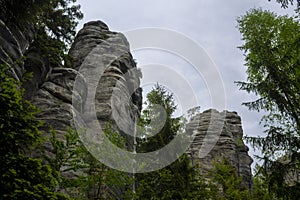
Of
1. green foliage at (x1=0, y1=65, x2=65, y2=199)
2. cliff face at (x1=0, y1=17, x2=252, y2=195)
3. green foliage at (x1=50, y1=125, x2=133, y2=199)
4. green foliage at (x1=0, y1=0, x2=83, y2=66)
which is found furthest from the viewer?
cliff face at (x1=0, y1=17, x2=252, y2=195)

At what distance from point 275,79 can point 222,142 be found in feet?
73.4

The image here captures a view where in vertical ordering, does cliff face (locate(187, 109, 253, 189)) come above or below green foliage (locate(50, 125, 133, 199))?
above

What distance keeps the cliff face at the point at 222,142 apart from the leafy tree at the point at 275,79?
17416mm

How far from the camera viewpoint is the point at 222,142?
1398 inches

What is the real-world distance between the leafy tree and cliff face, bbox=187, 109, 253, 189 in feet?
57.1

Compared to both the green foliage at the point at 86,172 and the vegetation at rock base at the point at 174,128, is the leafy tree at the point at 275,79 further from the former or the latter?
the green foliage at the point at 86,172

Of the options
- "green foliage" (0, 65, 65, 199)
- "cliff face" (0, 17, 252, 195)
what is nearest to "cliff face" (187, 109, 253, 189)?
"cliff face" (0, 17, 252, 195)

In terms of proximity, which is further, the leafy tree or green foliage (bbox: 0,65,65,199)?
the leafy tree

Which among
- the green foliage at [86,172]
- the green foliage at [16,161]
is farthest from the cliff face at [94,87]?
the green foliage at [16,161]

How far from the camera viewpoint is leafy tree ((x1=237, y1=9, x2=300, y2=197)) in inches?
500

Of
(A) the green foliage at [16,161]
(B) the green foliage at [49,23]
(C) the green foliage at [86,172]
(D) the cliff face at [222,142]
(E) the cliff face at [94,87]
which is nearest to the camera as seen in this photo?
(A) the green foliage at [16,161]

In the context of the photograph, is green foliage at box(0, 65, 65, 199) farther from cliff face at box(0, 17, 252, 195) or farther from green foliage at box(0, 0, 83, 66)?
green foliage at box(0, 0, 83, 66)

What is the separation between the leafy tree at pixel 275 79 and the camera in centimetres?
1271

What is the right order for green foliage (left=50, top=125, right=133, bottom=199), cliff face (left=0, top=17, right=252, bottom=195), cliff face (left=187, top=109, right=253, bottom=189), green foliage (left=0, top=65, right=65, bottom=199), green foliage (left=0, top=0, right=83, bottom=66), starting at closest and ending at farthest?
green foliage (left=0, top=65, right=65, bottom=199), green foliage (left=50, top=125, right=133, bottom=199), green foliage (left=0, top=0, right=83, bottom=66), cliff face (left=0, top=17, right=252, bottom=195), cliff face (left=187, top=109, right=253, bottom=189)
